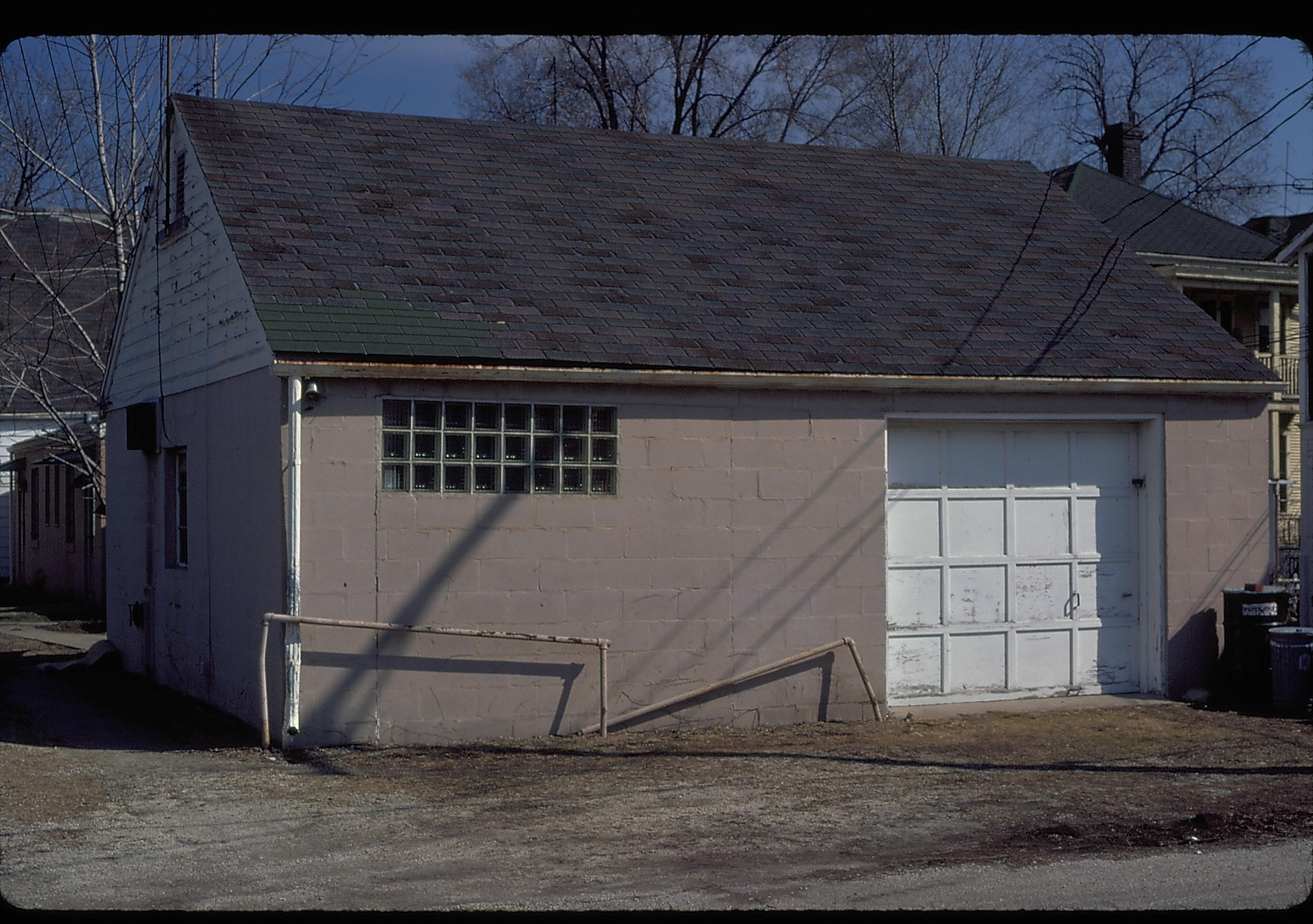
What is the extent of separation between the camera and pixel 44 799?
8.55m

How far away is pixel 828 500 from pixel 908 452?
3.18 ft

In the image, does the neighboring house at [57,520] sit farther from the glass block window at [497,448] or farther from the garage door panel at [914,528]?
the garage door panel at [914,528]

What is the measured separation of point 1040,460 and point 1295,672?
282 centimetres

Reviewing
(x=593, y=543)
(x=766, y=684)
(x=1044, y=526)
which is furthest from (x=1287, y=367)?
(x=593, y=543)

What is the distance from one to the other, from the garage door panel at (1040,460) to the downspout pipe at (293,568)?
6236 millimetres

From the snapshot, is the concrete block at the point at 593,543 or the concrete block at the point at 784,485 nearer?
the concrete block at the point at 593,543

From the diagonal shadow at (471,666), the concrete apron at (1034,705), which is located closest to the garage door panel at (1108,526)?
the concrete apron at (1034,705)

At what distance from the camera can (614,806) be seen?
834 cm

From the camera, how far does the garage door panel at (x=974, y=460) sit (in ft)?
39.6

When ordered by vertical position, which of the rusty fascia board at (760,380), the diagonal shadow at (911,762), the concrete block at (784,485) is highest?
the rusty fascia board at (760,380)

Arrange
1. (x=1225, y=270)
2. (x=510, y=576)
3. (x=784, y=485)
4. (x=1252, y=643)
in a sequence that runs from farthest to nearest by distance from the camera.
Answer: (x=1225, y=270), (x=1252, y=643), (x=784, y=485), (x=510, y=576)

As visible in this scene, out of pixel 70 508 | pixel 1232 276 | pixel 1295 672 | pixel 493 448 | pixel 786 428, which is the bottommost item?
pixel 1295 672

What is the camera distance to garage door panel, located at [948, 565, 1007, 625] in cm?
1211

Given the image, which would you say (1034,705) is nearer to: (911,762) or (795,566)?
(795,566)
